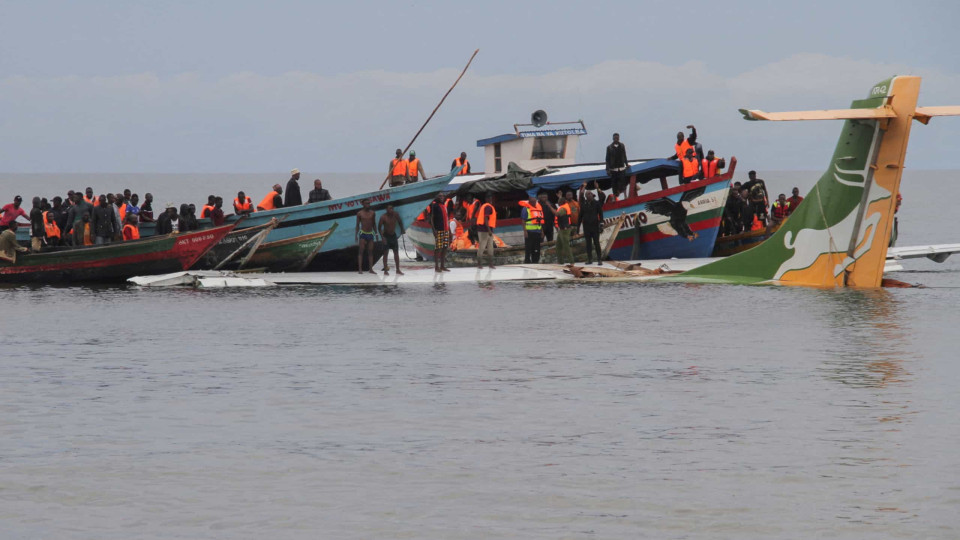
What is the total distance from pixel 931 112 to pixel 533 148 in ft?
54.1

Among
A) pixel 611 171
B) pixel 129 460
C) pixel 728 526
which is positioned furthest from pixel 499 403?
pixel 611 171

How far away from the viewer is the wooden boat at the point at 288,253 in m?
29.6

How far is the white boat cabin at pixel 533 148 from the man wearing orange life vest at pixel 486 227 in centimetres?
642

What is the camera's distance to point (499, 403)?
13.5 m

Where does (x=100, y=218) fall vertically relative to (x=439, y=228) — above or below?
above

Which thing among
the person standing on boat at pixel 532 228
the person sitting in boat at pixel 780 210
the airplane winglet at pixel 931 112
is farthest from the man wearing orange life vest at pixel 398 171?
the airplane winglet at pixel 931 112

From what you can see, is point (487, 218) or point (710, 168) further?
point (710, 168)

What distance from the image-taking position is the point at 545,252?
106 ft

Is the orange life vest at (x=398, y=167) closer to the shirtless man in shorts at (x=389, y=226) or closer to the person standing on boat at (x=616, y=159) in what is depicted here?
the shirtless man in shorts at (x=389, y=226)

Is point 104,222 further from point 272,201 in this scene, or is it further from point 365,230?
point 365,230

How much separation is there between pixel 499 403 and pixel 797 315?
10130mm

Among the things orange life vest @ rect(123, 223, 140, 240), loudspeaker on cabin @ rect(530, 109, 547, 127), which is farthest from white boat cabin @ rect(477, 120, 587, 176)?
orange life vest @ rect(123, 223, 140, 240)

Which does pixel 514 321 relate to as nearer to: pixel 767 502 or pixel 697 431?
pixel 697 431

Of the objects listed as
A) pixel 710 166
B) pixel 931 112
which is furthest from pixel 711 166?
pixel 931 112
